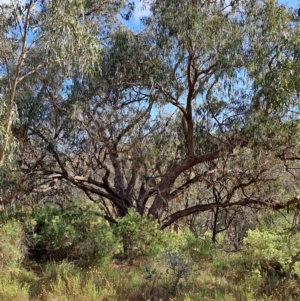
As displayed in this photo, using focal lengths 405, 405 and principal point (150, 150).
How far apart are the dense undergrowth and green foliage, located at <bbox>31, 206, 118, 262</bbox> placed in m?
0.02

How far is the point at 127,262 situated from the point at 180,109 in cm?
364

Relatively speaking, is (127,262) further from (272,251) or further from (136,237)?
(272,251)

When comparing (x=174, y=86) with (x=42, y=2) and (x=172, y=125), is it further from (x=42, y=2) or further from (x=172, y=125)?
(x=42, y=2)

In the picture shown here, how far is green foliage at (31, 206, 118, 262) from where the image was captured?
24.9ft

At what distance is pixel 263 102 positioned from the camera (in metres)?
8.24

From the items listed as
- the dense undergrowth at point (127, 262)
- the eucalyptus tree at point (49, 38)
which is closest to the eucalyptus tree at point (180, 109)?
the eucalyptus tree at point (49, 38)

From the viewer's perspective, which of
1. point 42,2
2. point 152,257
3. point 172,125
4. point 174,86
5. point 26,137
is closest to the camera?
point 42,2

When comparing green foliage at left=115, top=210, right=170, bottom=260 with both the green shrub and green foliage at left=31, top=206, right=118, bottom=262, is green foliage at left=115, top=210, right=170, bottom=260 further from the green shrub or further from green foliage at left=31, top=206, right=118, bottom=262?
the green shrub

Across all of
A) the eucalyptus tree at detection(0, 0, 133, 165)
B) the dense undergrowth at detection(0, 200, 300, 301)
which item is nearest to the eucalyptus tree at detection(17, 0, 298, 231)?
the eucalyptus tree at detection(0, 0, 133, 165)

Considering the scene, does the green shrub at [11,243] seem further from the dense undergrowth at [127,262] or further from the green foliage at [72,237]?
the green foliage at [72,237]

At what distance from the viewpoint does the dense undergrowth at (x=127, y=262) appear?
19.4ft

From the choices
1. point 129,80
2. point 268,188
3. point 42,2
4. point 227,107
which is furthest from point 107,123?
point 268,188

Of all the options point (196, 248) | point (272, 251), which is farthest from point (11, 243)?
point (272, 251)

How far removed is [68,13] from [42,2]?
0.79 meters
